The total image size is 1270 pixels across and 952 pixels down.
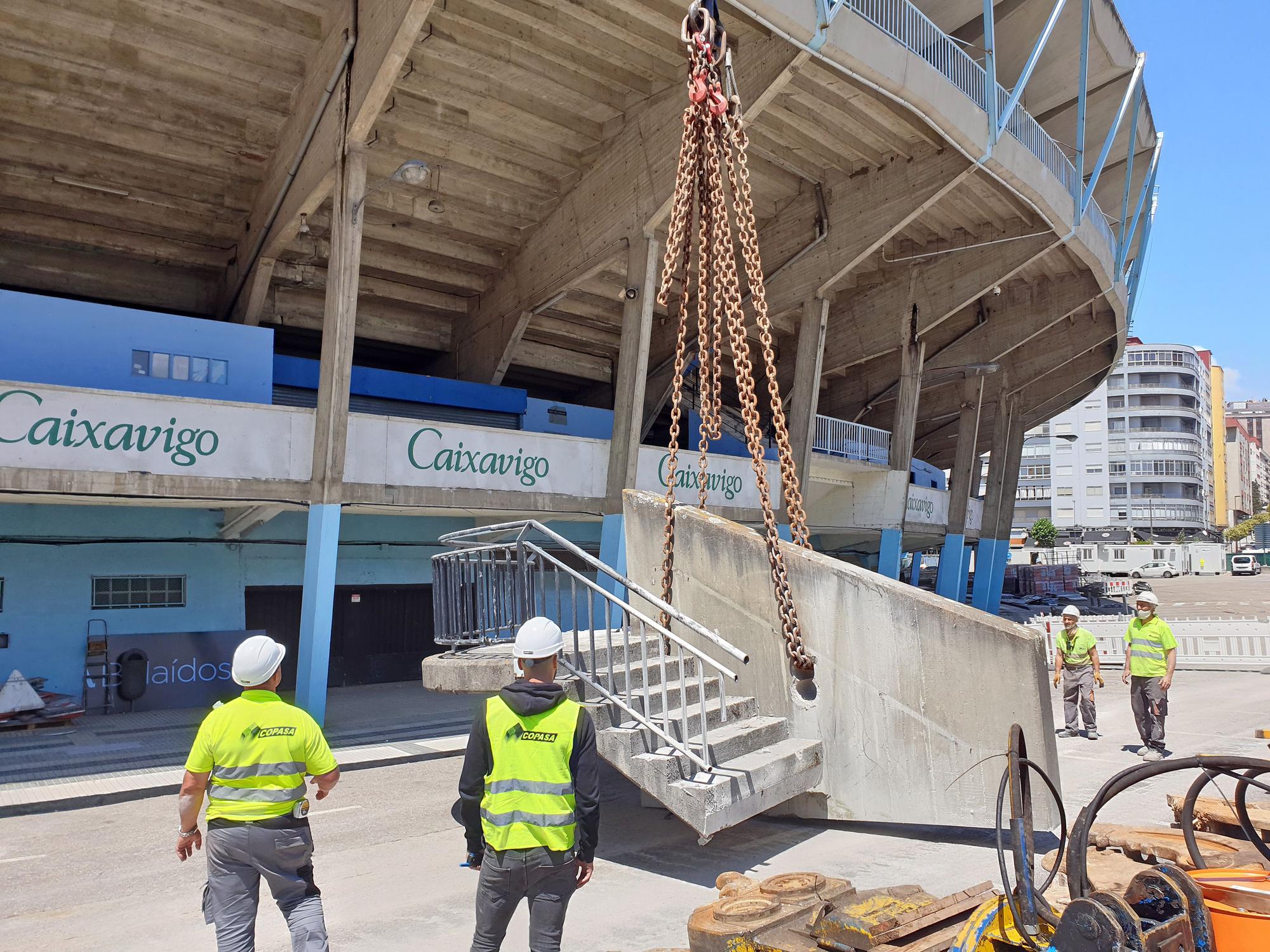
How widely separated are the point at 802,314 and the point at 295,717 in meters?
19.3

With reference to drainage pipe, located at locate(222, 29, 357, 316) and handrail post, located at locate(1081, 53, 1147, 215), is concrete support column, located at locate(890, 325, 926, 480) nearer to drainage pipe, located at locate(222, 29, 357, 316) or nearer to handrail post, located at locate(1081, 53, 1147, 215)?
handrail post, located at locate(1081, 53, 1147, 215)

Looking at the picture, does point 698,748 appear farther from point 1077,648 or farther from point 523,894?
point 1077,648

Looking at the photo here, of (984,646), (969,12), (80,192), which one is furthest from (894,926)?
(969,12)

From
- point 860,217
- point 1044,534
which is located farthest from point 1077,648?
point 1044,534

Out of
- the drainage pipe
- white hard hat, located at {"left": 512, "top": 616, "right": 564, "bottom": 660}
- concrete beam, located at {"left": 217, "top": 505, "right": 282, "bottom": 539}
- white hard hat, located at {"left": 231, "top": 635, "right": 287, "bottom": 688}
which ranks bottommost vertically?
white hard hat, located at {"left": 231, "top": 635, "right": 287, "bottom": 688}

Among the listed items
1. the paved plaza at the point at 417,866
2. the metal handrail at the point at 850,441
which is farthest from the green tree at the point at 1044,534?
the paved plaza at the point at 417,866

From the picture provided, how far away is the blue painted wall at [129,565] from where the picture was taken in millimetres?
15102

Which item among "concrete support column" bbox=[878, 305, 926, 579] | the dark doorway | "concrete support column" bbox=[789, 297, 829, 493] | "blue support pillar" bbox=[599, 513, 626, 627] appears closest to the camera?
"blue support pillar" bbox=[599, 513, 626, 627]

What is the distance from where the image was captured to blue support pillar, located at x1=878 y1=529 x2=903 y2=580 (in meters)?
27.0

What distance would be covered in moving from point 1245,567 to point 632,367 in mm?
75448

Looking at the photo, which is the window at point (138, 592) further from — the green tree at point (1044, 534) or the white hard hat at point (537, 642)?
the green tree at point (1044, 534)

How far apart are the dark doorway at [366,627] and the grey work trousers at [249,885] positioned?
15.1 m

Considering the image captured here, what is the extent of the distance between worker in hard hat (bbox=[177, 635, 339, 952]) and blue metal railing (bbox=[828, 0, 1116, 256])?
13.3 metres

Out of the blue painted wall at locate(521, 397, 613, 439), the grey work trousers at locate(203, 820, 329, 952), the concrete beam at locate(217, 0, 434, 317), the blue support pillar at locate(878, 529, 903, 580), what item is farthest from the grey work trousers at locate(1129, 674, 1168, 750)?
the blue support pillar at locate(878, 529, 903, 580)
